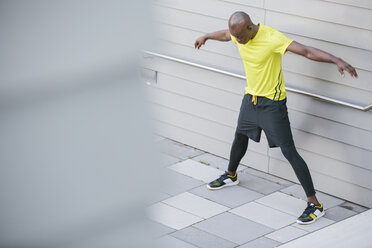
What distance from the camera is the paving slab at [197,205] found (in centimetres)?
610

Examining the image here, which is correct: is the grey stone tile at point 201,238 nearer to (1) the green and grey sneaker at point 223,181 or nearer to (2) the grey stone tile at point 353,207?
(1) the green and grey sneaker at point 223,181

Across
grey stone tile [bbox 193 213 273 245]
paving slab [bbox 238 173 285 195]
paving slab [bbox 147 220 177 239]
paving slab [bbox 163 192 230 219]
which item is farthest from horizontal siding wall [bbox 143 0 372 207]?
paving slab [bbox 147 220 177 239]


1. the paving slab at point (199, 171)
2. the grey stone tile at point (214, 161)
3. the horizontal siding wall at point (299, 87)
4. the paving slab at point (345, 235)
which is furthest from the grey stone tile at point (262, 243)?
the grey stone tile at point (214, 161)

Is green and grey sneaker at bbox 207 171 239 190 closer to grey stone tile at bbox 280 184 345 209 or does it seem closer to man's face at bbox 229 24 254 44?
grey stone tile at bbox 280 184 345 209

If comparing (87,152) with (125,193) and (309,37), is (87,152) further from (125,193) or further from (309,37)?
(309,37)

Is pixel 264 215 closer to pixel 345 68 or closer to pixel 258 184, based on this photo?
pixel 258 184

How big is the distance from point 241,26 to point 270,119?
887 mm

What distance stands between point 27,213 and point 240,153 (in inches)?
221

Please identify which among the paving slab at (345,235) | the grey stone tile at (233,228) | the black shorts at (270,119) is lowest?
the grey stone tile at (233,228)

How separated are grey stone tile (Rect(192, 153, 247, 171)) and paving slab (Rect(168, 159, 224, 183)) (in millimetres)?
80

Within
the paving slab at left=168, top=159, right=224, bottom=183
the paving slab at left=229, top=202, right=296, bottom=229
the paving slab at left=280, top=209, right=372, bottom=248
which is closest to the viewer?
the paving slab at left=280, top=209, right=372, bottom=248

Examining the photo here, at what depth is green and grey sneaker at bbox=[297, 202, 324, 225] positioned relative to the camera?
5.82 metres

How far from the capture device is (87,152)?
2.85ft

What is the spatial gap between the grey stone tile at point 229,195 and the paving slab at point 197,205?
8 centimetres
